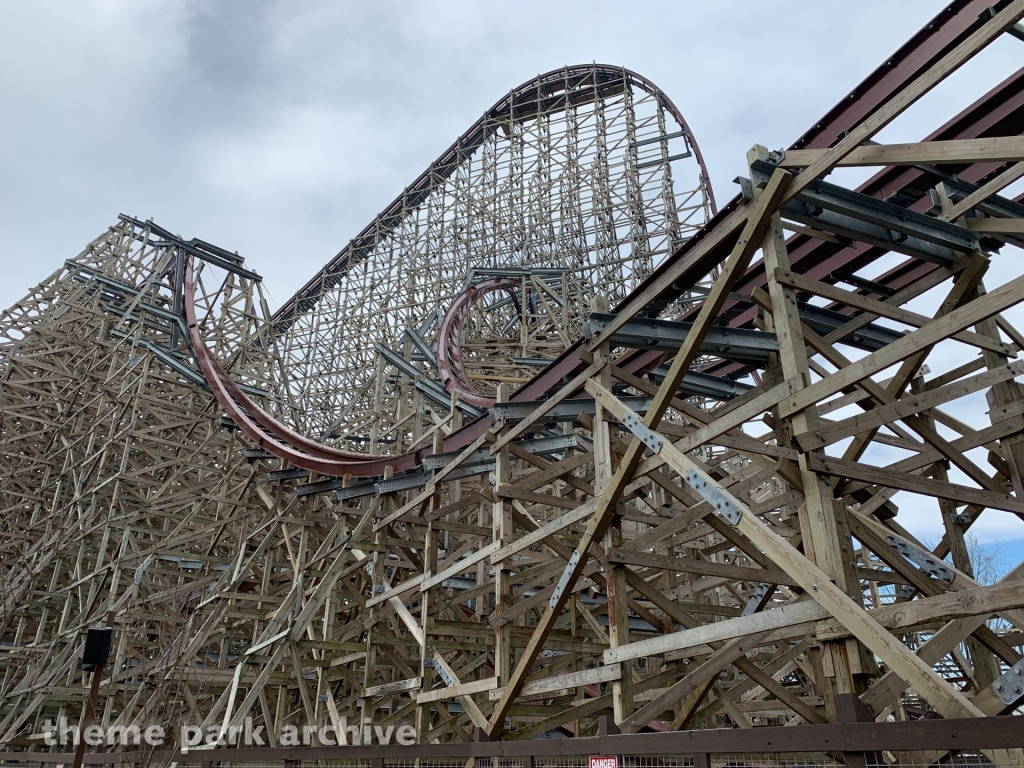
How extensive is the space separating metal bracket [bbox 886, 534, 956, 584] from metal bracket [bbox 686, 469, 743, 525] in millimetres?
1630

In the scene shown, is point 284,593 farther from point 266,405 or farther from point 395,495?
point 266,405

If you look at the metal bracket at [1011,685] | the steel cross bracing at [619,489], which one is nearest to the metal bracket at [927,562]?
the steel cross bracing at [619,489]

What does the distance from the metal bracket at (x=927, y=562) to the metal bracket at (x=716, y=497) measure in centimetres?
163

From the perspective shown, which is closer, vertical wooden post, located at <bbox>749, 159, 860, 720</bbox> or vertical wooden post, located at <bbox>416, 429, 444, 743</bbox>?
vertical wooden post, located at <bbox>749, 159, 860, 720</bbox>

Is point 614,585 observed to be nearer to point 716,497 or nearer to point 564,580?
point 564,580

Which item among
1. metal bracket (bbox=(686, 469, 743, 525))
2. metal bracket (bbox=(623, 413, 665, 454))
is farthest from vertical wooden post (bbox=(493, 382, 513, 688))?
metal bracket (bbox=(686, 469, 743, 525))

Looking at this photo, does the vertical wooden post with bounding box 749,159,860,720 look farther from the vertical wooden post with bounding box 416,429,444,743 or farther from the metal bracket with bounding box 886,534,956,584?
the vertical wooden post with bounding box 416,429,444,743

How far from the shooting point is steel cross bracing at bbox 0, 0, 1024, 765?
151 inches

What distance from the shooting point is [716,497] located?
4.04 m

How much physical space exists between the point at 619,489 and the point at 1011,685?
2.29 metres

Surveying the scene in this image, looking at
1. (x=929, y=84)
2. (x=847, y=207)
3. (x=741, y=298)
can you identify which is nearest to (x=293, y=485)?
(x=741, y=298)

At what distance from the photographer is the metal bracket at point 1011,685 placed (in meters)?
2.91

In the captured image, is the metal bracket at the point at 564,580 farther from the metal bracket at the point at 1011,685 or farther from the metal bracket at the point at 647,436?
the metal bracket at the point at 1011,685

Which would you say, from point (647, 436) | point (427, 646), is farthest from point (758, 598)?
point (427, 646)
